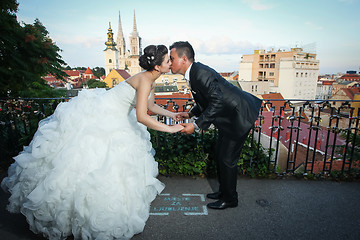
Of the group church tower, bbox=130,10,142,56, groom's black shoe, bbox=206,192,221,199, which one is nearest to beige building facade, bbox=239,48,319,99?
church tower, bbox=130,10,142,56

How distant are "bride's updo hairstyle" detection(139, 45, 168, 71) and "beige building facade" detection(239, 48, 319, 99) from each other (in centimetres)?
7226

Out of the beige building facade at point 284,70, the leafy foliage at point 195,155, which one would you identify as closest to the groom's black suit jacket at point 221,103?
the leafy foliage at point 195,155

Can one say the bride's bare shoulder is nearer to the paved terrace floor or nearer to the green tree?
the paved terrace floor

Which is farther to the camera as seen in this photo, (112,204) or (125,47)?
(125,47)

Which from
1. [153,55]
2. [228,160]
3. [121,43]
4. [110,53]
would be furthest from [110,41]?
[228,160]

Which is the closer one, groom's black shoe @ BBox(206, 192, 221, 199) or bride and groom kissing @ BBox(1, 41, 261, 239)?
bride and groom kissing @ BBox(1, 41, 261, 239)

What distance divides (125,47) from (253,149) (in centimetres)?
13047

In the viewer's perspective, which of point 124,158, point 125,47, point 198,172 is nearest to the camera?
point 124,158

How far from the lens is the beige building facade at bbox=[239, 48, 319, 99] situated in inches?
2807

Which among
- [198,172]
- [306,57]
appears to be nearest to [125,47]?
[306,57]

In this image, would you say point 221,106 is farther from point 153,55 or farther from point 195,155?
point 195,155

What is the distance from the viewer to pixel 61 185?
248 centimetres

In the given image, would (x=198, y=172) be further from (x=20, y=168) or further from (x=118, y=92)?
(x=20, y=168)

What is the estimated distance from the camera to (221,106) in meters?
2.86
